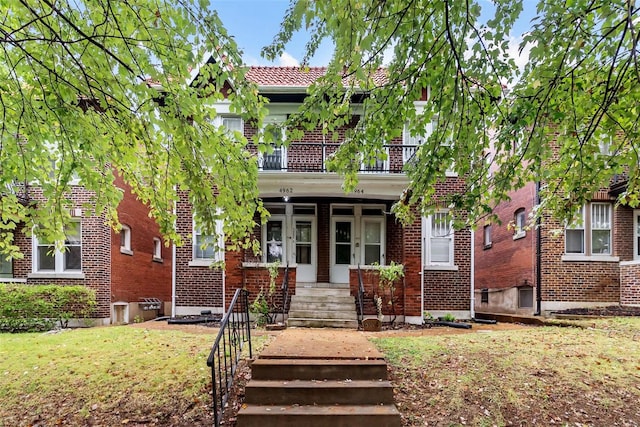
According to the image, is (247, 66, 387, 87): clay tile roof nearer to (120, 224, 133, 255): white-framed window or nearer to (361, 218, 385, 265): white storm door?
(361, 218, 385, 265): white storm door

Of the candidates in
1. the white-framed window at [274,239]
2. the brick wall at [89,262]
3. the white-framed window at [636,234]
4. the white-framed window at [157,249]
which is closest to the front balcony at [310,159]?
the white-framed window at [274,239]

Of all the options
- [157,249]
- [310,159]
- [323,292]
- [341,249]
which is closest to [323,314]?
[323,292]

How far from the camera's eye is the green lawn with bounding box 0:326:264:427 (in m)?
4.55

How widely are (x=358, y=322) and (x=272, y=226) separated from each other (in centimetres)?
451

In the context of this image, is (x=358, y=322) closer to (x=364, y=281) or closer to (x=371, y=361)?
(x=364, y=281)

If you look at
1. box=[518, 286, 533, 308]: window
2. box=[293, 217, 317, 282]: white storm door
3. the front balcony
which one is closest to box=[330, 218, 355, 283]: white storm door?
box=[293, 217, 317, 282]: white storm door

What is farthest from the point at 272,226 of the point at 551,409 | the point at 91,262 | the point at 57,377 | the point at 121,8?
the point at 551,409

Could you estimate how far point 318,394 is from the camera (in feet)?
15.0

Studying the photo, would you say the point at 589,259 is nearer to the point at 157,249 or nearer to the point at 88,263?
the point at 88,263

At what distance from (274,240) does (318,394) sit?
7829mm

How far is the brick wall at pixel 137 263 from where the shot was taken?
12023 mm

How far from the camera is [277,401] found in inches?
178

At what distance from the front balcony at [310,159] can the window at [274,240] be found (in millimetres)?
1819

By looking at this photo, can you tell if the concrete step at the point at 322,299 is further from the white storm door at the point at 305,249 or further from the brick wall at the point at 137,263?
the brick wall at the point at 137,263
